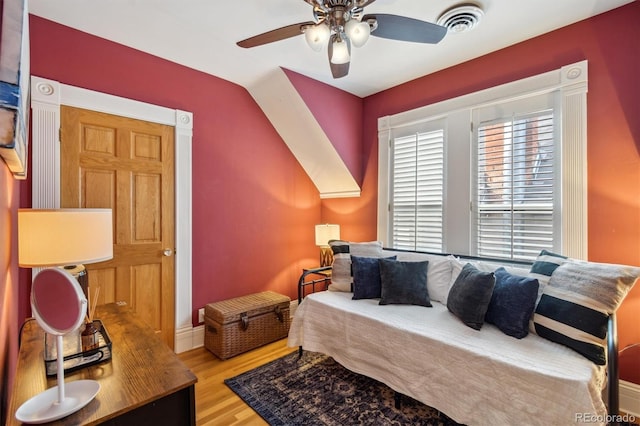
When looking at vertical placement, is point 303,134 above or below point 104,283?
above

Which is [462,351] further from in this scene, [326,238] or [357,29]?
[326,238]

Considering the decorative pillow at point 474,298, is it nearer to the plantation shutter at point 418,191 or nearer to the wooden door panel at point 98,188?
the plantation shutter at point 418,191

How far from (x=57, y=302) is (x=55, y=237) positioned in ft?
1.38

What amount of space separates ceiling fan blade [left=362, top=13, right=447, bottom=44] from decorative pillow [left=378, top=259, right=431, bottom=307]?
168 centimetres

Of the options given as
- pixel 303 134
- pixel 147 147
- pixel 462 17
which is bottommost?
pixel 147 147

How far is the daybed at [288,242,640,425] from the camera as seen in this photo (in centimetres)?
145

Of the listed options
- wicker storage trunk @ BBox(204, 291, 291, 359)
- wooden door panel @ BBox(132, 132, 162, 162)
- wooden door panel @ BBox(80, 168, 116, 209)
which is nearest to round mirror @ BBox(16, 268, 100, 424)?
wooden door panel @ BBox(80, 168, 116, 209)

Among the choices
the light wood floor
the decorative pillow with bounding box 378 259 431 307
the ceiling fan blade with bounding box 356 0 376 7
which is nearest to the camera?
the ceiling fan blade with bounding box 356 0 376 7

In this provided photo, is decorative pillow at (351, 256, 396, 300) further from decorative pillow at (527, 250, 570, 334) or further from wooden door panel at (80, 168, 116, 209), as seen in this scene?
wooden door panel at (80, 168, 116, 209)

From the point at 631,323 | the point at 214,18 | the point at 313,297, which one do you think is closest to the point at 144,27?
the point at 214,18

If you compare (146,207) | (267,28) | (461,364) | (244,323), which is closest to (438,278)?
(461,364)

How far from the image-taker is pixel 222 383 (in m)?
2.37

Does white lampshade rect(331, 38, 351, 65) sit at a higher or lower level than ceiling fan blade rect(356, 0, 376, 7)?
lower

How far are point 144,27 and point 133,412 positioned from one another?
8.38 ft
